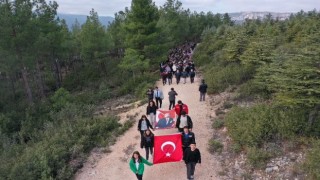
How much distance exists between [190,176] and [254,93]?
870cm

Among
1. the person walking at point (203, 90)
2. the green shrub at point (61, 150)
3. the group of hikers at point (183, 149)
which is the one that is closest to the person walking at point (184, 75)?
the person walking at point (203, 90)

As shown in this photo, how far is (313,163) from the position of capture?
9773 millimetres

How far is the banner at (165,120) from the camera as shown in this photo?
15.1 m

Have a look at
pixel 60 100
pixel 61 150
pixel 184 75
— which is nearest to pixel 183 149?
pixel 61 150

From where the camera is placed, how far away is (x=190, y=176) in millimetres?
11031

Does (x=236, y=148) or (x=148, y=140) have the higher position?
(x=148, y=140)

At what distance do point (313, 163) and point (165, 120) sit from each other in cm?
693

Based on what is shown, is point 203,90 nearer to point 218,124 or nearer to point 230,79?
point 230,79

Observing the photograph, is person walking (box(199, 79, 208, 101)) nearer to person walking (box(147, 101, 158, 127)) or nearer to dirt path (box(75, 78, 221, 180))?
dirt path (box(75, 78, 221, 180))

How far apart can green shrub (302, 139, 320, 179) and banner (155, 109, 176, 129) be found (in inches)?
249

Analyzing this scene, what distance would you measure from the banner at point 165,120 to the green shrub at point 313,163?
20.8ft

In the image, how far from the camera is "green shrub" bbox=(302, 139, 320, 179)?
376 inches

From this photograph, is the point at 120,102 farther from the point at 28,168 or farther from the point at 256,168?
the point at 256,168

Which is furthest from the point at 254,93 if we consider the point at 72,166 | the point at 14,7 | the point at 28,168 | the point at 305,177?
the point at 14,7
